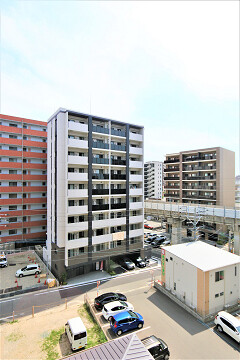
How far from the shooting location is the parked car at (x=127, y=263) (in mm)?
27886

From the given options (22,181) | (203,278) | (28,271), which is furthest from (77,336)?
(22,181)

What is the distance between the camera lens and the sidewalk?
80.4 ft

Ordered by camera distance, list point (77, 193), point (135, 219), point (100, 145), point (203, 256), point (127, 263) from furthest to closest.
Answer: point (135, 219), point (127, 263), point (100, 145), point (77, 193), point (203, 256)

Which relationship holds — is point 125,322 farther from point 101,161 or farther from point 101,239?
point 101,161

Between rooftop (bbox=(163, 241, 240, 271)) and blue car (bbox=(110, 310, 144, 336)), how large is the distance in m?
6.48

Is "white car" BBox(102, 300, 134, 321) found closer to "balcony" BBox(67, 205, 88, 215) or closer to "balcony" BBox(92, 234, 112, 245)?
"balcony" BBox(92, 234, 112, 245)

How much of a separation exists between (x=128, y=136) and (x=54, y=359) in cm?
2561

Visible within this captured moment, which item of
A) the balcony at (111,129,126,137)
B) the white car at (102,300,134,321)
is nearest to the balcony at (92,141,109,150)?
the balcony at (111,129,126,137)

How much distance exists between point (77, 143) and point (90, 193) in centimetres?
661

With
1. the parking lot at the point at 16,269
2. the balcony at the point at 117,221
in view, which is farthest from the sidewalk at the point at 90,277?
the balcony at the point at 117,221

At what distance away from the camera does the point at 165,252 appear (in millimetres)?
21250

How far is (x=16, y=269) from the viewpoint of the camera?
28.5 m

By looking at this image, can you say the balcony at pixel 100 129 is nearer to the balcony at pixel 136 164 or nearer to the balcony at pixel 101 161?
the balcony at pixel 101 161

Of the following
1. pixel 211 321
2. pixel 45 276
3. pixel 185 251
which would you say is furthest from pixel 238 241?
pixel 45 276
